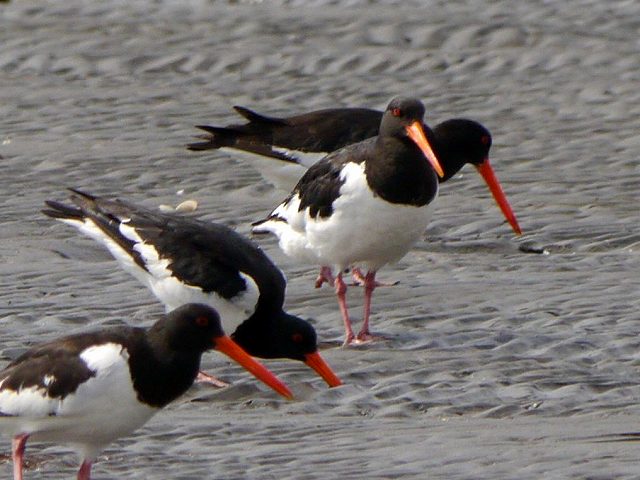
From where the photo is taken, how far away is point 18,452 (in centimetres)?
701

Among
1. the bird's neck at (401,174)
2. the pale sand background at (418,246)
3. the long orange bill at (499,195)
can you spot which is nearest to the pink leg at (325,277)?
the pale sand background at (418,246)

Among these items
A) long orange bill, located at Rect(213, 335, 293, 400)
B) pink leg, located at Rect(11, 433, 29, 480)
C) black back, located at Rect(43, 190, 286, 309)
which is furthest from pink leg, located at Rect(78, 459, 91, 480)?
black back, located at Rect(43, 190, 286, 309)

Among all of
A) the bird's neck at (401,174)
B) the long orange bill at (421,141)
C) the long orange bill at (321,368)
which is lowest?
the long orange bill at (321,368)

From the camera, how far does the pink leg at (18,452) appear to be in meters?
6.91

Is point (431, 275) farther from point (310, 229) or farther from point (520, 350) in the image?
point (520, 350)

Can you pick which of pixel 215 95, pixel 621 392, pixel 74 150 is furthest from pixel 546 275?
pixel 215 95

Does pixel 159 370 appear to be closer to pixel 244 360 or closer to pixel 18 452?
pixel 244 360

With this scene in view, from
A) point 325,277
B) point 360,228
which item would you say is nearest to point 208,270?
point 360,228

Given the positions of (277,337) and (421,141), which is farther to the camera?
(421,141)

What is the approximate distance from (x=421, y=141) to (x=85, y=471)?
3158 mm

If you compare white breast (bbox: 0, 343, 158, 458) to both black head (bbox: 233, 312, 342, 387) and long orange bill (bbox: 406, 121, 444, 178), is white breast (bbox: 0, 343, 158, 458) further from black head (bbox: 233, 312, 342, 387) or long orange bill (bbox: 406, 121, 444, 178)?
long orange bill (bbox: 406, 121, 444, 178)

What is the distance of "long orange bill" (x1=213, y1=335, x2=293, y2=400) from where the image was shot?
7.29 meters

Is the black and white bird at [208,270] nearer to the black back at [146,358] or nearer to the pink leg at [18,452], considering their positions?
the black back at [146,358]

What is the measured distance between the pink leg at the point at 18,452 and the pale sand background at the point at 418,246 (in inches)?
11.6
